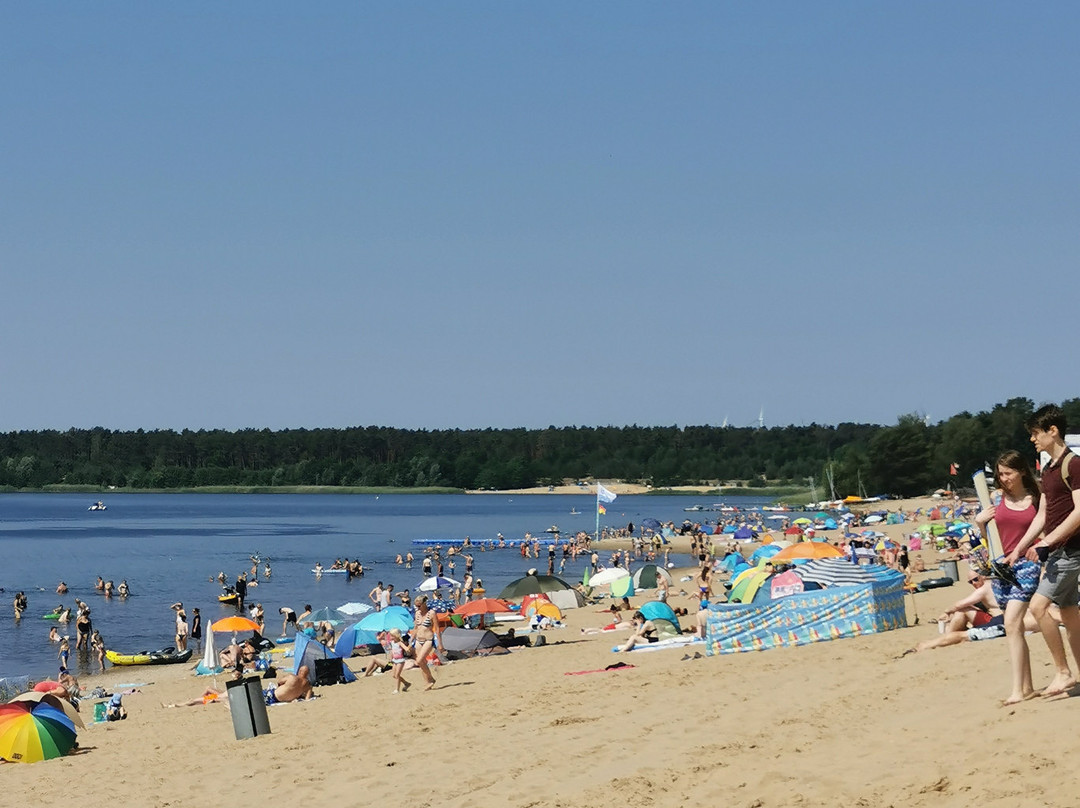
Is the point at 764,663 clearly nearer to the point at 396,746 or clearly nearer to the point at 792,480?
the point at 396,746

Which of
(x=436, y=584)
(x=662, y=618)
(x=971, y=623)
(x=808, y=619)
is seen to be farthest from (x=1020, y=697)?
(x=436, y=584)

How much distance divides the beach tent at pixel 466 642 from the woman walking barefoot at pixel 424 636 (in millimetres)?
405

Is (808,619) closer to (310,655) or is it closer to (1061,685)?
(310,655)

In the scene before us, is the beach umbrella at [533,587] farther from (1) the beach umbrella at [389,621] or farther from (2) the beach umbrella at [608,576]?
(1) the beach umbrella at [389,621]

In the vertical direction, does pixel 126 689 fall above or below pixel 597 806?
below

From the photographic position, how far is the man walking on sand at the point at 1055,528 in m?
6.88

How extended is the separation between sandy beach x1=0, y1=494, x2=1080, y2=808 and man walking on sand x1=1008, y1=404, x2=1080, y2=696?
745 millimetres

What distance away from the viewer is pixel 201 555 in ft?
240

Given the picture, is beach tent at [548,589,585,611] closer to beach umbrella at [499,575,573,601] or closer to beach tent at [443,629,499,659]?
beach umbrella at [499,575,573,601]

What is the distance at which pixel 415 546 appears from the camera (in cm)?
7838

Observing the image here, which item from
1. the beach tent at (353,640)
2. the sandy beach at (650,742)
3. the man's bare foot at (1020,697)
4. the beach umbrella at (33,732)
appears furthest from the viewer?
the beach tent at (353,640)

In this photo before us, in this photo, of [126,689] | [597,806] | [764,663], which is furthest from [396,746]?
[126,689]

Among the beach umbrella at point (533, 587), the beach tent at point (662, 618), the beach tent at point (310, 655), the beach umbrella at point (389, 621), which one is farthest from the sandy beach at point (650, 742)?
the beach umbrella at point (533, 587)

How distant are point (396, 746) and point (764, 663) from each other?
4.74 metres
